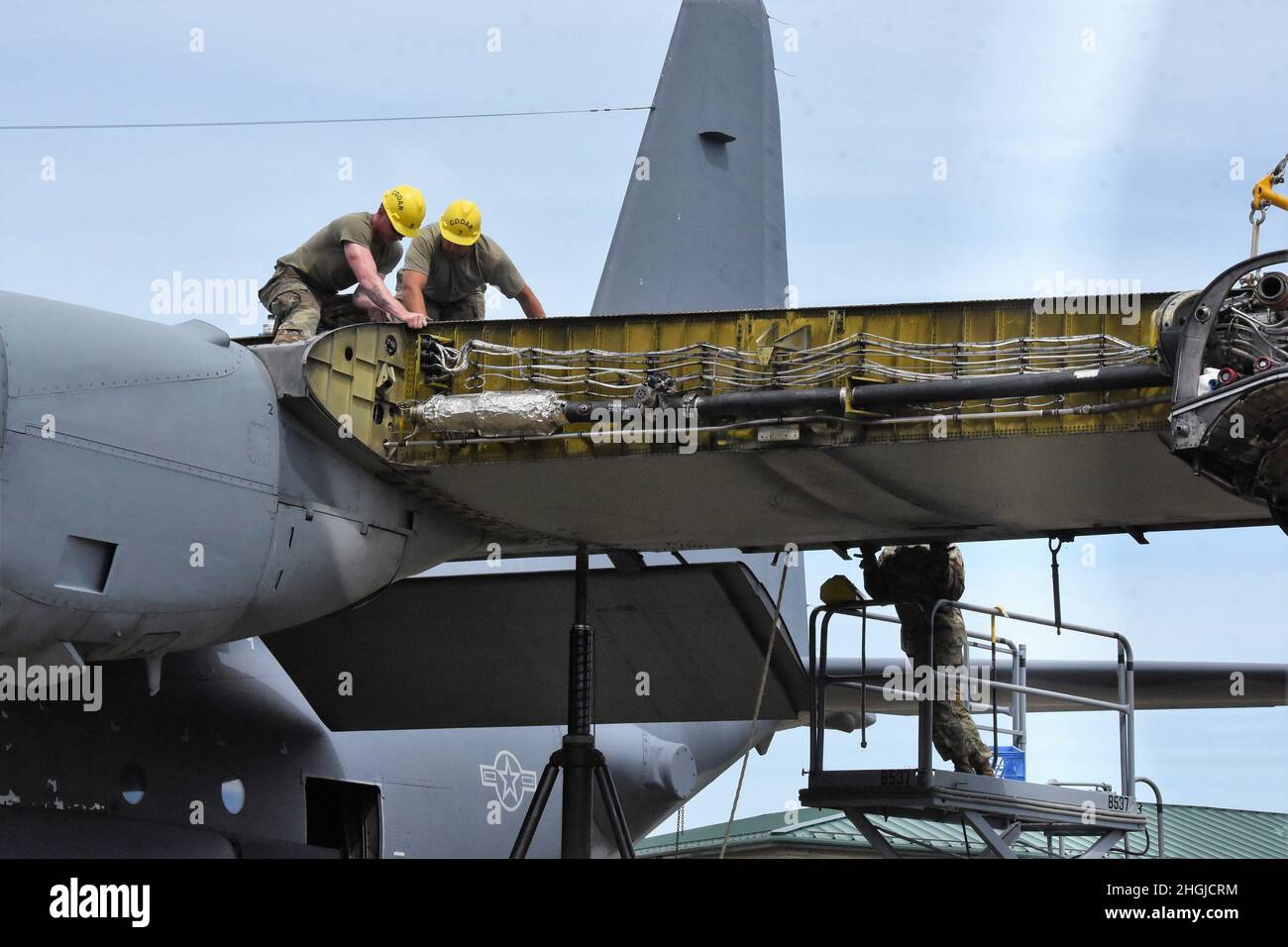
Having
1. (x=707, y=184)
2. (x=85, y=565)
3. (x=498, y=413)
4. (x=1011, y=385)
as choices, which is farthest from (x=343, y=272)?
(x=707, y=184)

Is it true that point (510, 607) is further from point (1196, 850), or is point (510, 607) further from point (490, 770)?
point (1196, 850)

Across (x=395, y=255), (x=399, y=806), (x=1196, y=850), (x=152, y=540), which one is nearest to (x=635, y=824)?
(x=399, y=806)

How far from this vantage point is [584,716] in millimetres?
13070

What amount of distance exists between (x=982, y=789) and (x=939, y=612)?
158cm

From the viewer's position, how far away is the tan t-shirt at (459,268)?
13.2 metres

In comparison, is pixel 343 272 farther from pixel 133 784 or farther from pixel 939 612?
pixel 939 612

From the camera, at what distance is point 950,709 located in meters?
13.3

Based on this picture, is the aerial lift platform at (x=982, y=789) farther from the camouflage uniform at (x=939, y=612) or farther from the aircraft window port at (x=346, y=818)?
the aircraft window port at (x=346, y=818)

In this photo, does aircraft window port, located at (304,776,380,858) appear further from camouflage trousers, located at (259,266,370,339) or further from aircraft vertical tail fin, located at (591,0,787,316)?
aircraft vertical tail fin, located at (591,0,787,316)

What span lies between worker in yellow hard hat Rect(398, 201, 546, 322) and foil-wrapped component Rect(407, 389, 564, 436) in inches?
63.1

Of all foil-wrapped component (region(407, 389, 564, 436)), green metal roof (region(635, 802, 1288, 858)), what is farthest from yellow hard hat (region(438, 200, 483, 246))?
green metal roof (region(635, 802, 1288, 858))

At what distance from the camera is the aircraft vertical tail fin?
19406 millimetres

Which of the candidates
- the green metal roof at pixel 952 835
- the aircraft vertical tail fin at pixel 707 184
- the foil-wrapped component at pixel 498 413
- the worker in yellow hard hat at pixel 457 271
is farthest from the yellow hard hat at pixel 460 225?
the green metal roof at pixel 952 835

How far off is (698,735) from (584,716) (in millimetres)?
7023
